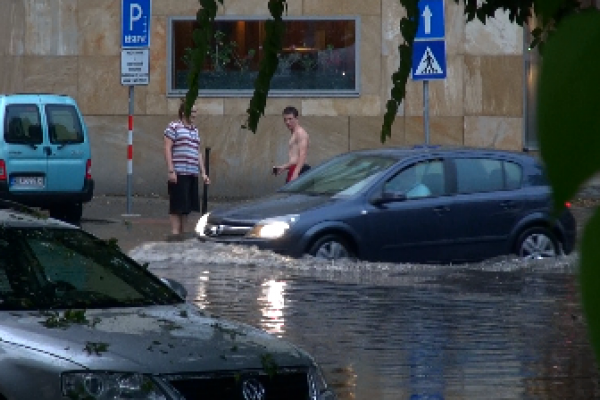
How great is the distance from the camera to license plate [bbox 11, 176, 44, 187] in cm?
1980

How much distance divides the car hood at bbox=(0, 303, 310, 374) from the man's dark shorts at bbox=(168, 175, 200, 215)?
35.1 ft

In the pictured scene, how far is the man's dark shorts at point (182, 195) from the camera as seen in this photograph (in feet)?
55.0

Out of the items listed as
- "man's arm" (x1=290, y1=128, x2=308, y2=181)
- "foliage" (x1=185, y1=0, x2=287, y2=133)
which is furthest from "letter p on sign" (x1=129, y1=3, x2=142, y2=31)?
"foliage" (x1=185, y1=0, x2=287, y2=133)

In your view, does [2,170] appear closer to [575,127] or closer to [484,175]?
[484,175]

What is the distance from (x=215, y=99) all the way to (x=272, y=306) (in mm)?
12551

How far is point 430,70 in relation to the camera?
16375 millimetres

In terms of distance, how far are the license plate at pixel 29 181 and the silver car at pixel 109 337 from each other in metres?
13.3

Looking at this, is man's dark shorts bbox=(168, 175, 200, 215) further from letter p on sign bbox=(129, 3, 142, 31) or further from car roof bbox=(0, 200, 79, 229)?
car roof bbox=(0, 200, 79, 229)

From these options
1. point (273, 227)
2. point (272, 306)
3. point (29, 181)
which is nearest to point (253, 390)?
point (272, 306)

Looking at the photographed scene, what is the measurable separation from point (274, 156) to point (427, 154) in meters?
9.43

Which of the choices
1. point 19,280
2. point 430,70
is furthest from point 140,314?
point 430,70

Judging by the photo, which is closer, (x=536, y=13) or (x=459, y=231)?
(x=536, y=13)

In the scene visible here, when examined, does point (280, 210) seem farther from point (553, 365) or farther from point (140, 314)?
point (140, 314)

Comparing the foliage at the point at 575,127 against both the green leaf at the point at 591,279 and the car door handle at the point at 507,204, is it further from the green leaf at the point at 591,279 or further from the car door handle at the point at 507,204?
the car door handle at the point at 507,204
